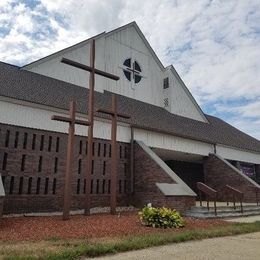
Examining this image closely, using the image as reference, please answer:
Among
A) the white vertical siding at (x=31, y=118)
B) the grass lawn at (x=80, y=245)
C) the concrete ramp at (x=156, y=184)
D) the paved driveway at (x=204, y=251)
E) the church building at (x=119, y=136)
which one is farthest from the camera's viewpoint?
the concrete ramp at (x=156, y=184)

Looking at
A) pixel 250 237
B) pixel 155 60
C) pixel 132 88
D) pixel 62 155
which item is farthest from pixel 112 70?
pixel 250 237

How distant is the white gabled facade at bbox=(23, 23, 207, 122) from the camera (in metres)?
17.4

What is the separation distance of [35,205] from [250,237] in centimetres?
802

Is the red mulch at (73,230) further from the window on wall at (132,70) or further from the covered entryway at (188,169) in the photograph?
the covered entryway at (188,169)

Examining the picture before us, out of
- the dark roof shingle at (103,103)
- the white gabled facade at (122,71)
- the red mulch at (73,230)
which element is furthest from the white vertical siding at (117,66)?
the red mulch at (73,230)

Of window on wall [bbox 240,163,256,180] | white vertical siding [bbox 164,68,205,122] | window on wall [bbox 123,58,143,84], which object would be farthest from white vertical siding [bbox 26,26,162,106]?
window on wall [bbox 240,163,256,180]

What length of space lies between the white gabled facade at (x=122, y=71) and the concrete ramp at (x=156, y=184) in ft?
16.2

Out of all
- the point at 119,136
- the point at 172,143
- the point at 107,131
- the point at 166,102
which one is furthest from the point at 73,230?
the point at 166,102

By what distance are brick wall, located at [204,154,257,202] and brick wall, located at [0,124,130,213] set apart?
8.26 metres

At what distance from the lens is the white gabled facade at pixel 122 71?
17.4 meters

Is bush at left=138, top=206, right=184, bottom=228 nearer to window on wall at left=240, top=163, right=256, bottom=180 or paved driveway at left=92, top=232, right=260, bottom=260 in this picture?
paved driveway at left=92, top=232, right=260, bottom=260

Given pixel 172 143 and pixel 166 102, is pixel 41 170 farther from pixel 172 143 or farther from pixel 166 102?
pixel 166 102

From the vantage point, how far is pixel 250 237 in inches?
340

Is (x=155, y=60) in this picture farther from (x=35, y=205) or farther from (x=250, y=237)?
(x=250, y=237)
